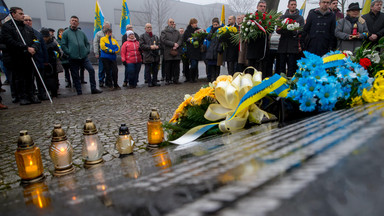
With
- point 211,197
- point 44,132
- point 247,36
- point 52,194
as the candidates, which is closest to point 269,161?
point 211,197

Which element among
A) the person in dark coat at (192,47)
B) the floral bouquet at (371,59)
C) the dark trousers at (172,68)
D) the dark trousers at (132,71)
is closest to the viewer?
the floral bouquet at (371,59)

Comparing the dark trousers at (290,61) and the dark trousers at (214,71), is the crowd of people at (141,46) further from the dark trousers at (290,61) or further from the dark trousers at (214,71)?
the dark trousers at (214,71)

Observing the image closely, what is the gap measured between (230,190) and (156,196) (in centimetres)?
15

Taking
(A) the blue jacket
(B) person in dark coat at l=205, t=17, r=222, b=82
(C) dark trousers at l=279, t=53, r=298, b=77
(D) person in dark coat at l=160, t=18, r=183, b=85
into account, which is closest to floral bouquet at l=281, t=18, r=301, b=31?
(C) dark trousers at l=279, t=53, r=298, b=77

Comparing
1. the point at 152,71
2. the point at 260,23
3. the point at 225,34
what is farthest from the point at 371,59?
the point at 152,71

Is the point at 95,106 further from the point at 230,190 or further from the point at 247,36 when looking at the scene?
the point at 230,190

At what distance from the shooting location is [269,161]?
61cm

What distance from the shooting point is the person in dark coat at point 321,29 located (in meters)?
6.40

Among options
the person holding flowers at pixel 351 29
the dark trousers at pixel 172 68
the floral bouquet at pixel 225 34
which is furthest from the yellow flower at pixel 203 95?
the dark trousers at pixel 172 68

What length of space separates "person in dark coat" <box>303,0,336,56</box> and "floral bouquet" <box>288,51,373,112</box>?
538 cm

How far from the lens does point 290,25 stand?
21.2 feet

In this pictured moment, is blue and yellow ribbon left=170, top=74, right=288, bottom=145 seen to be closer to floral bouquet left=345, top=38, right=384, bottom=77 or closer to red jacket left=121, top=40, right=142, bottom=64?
floral bouquet left=345, top=38, right=384, bottom=77

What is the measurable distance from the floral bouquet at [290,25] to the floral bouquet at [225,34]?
82.3 inches

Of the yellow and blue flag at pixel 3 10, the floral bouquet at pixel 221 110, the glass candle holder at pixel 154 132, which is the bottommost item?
the glass candle holder at pixel 154 132
